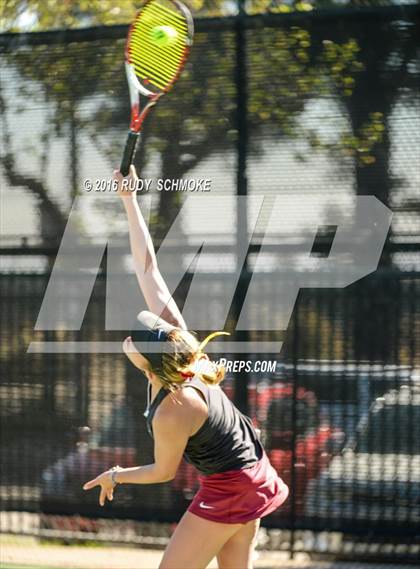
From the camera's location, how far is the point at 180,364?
3.16 metres

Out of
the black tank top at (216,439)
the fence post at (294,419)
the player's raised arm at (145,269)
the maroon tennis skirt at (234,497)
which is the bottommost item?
the fence post at (294,419)

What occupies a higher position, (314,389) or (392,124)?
(392,124)

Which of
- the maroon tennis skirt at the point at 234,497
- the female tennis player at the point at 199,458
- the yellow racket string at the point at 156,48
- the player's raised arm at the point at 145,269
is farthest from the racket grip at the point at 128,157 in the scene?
the maroon tennis skirt at the point at 234,497

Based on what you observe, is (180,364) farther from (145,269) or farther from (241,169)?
(241,169)

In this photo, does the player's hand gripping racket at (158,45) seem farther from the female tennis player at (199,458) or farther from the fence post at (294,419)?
the female tennis player at (199,458)

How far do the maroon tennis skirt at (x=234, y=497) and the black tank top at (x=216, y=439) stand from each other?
3 centimetres

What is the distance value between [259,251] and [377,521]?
4.29ft

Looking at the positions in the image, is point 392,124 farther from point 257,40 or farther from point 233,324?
point 233,324

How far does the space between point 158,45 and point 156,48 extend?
0.02m

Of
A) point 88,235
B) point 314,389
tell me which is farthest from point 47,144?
point 314,389

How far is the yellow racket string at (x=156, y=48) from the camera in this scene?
169 inches

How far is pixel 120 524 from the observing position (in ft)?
14.9

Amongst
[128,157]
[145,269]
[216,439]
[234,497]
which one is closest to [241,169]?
[145,269]

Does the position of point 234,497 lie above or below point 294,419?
A: above
